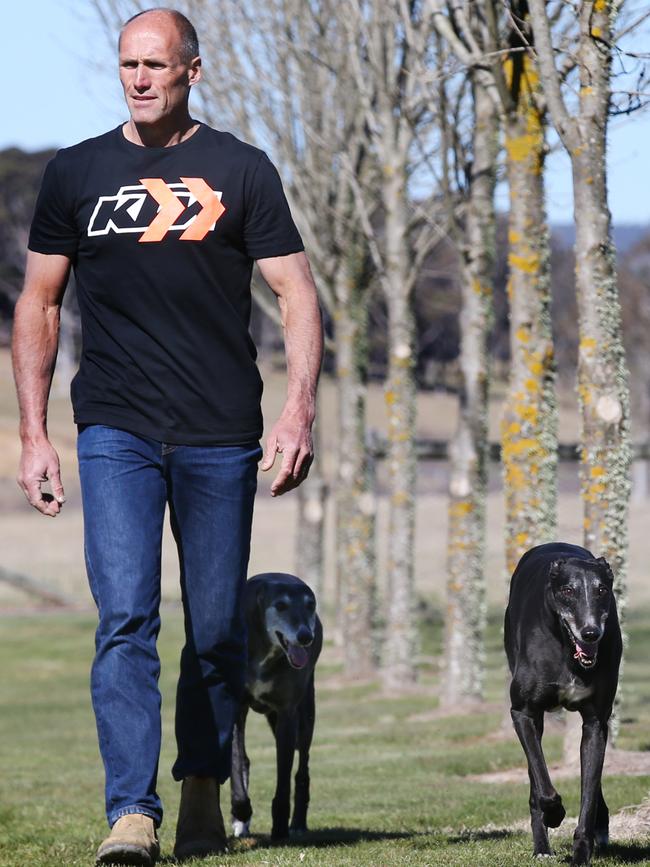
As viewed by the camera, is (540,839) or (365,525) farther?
(365,525)

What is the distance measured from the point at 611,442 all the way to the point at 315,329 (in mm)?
4339

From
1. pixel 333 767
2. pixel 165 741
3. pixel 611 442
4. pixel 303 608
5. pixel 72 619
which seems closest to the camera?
pixel 303 608

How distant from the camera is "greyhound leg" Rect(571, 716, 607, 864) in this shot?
5.91 metres

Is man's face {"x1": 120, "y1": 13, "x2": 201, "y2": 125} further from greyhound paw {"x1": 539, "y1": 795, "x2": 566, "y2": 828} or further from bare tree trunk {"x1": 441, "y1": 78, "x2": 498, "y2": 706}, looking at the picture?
bare tree trunk {"x1": 441, "y1": 78, "x2": 498, "y2": 706}

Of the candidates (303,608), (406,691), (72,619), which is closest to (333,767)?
(303,608)

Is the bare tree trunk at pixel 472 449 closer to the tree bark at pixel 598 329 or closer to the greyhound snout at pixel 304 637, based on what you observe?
the tree bark at pixel 598 329

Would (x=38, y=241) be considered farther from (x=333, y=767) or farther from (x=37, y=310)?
(x=333, y=767)

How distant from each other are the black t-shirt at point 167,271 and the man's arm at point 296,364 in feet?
0.31

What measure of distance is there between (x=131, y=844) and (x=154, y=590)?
0.83m

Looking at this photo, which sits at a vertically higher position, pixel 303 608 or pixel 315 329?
pixel 315 329

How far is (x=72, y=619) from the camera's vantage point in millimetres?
28906

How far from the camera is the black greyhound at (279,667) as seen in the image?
797 cm

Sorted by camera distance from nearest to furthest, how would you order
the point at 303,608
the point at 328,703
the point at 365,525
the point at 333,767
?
the point at 303,608 < the point at 333,767 < the point at 328,703 < the point at 365,525

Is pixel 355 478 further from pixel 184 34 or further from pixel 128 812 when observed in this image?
pixel 128 812
